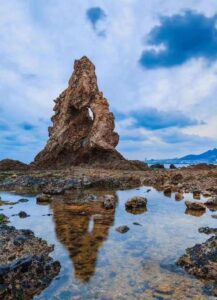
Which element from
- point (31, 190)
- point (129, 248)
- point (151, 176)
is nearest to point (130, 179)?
point (151, 176)

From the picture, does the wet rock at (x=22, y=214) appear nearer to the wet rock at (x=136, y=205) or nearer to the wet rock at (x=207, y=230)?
the wet rock at (x=136, y=205)

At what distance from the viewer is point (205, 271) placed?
529 inches

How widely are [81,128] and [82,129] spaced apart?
1.11ft

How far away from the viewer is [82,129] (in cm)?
6988

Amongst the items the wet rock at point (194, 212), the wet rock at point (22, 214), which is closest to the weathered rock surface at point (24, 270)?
the wet rock at point (22, 214)

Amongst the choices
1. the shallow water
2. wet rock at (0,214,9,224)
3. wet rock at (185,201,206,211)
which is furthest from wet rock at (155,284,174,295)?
wet rock at (185,201,206,211)

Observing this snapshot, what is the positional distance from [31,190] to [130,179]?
12.6 metres

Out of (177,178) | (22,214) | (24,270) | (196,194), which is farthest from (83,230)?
(177,178)

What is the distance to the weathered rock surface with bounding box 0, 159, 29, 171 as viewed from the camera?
63.5 m

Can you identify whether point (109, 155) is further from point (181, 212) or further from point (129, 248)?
point (129, 248)

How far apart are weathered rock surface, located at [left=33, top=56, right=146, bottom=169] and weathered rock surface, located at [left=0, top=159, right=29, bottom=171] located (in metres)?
3.10

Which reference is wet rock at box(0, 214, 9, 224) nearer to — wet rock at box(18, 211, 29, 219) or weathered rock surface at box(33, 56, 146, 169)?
wet rock at box(18, 211, 29, 219)

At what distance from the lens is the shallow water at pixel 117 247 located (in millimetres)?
12219

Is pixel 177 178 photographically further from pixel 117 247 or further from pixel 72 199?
pixel 117 247
